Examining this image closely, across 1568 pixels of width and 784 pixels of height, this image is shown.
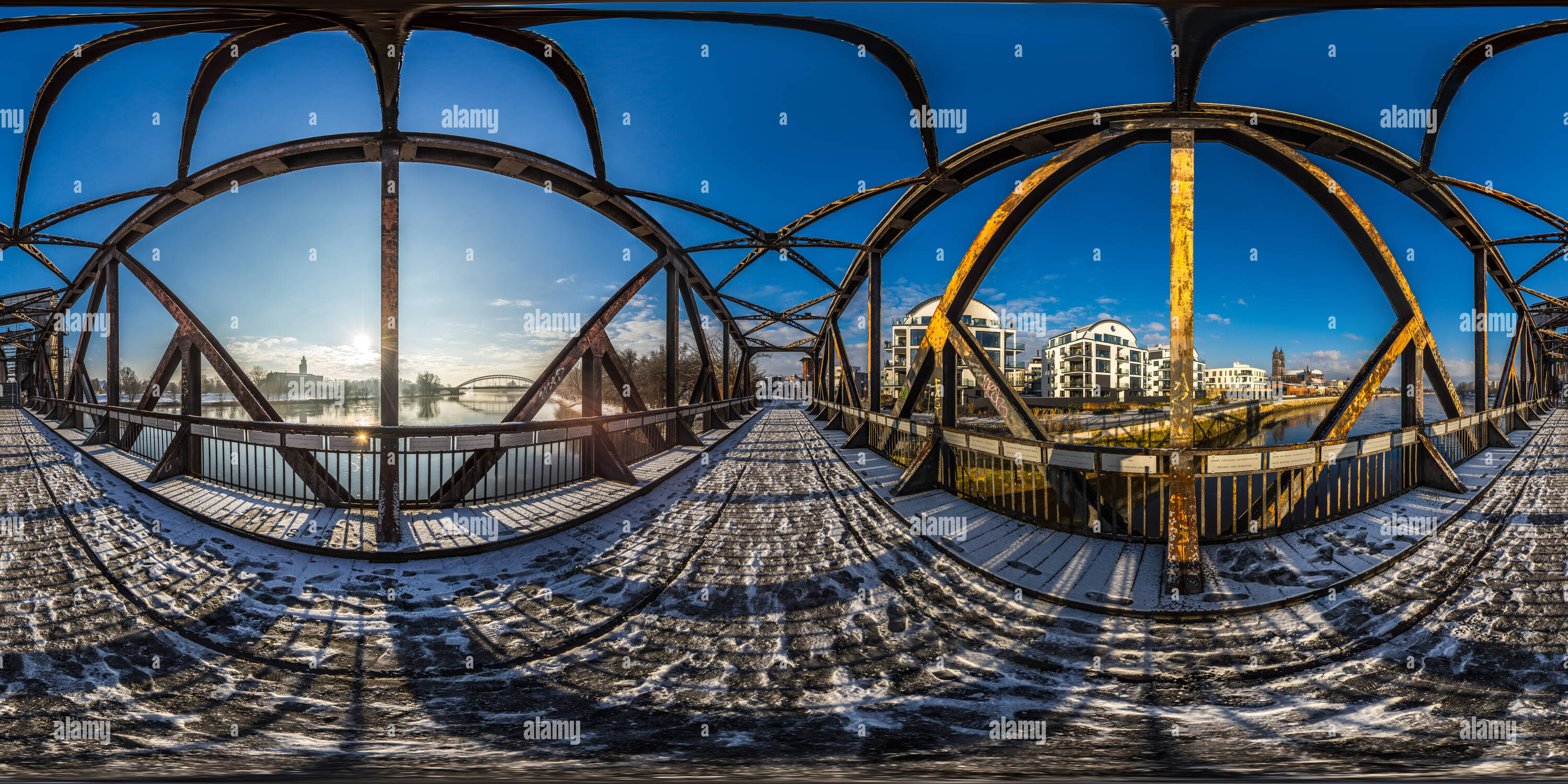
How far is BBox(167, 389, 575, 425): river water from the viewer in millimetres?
5422

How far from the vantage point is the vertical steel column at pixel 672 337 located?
9.58 m

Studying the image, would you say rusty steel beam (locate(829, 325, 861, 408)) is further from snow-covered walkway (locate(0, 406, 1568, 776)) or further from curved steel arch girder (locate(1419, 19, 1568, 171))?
curved steel arch girder (locate(1419, 19, 1568, 171))

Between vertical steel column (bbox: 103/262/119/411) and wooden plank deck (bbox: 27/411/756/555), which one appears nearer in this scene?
wooden plank deck (bbox: 27/411/756/555)

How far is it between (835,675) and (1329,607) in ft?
10.0

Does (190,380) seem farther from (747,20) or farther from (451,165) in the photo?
(747,20)

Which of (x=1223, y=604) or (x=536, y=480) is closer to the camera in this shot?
(x=1223, y=604)

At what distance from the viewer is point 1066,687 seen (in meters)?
2.15

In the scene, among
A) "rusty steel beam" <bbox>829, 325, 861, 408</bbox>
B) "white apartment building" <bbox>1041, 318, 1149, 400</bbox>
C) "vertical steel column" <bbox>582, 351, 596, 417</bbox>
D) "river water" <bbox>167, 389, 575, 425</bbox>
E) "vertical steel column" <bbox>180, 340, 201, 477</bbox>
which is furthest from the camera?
"white apartment building" <bbox>1041, 318, 1149, 400</bbox>

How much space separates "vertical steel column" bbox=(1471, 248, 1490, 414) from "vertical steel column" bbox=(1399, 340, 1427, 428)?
5395 millimetres

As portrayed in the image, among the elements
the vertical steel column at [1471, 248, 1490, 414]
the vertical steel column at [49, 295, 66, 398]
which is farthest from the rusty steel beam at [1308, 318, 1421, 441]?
the vertical steel column at [49, 295, 66, 398]

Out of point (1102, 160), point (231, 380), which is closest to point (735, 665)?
point (1102, 160)

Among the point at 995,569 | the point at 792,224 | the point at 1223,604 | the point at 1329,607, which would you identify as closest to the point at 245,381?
the point at 792,224

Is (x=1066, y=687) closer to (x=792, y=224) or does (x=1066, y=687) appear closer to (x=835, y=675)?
(x=835, y=675)

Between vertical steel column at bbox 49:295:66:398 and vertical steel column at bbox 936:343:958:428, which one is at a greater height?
vertical steel column at bbox 49:295:66:398
